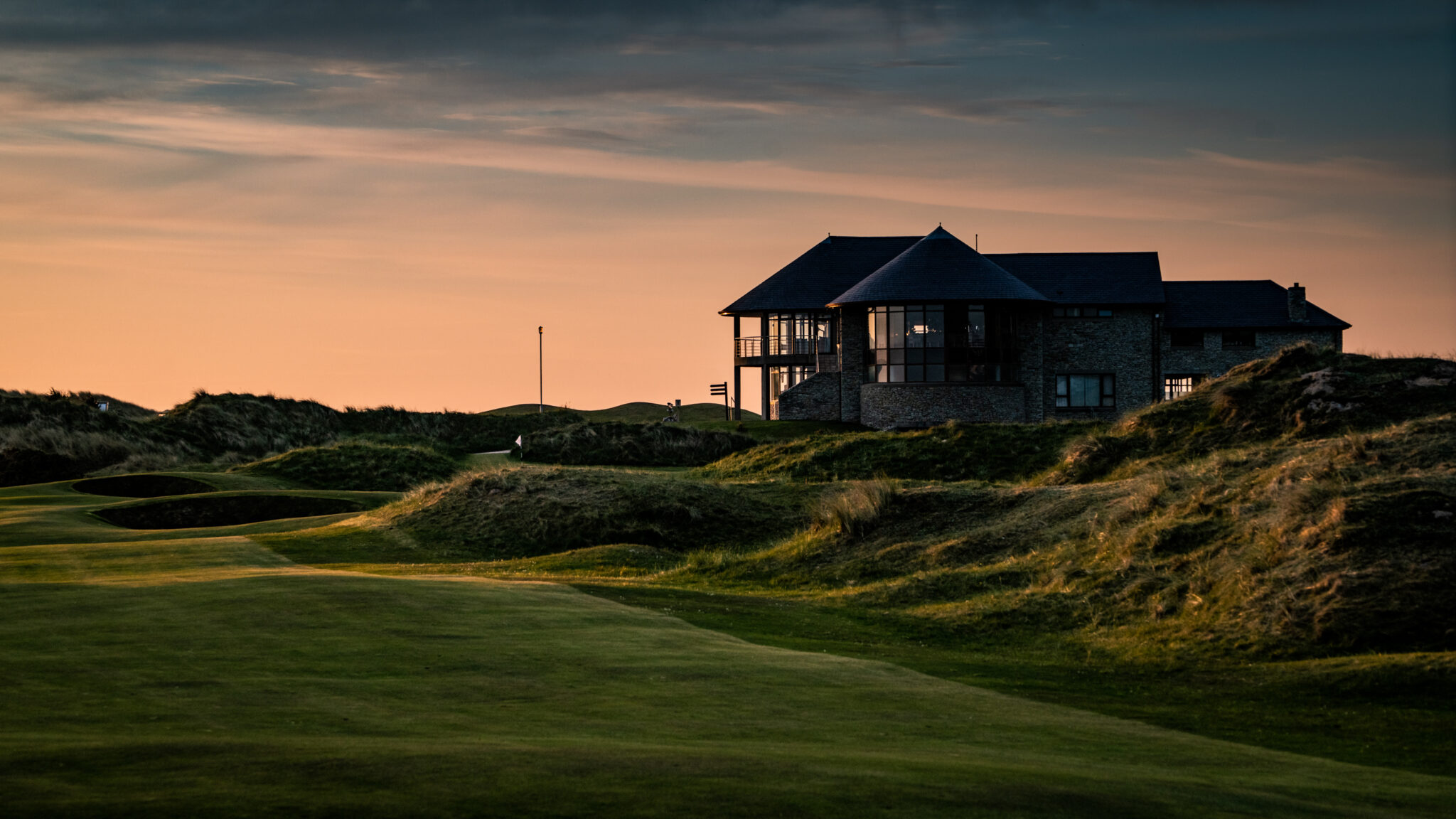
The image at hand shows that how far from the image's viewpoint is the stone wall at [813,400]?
5841cm

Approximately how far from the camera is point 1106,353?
59.6 m

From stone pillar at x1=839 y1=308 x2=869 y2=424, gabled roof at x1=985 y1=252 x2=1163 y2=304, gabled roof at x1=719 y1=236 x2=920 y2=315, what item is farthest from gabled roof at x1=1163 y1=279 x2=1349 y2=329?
stone pillar at x1=839 y1=308 x2=869 y2=424

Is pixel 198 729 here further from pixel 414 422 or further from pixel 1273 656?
pixel 414 422

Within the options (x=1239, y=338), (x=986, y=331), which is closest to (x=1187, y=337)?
(x=1239, y=338)

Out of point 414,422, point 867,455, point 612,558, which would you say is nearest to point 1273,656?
point 612,558

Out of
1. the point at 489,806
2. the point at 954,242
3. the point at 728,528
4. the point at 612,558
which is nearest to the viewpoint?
the point at 489,806

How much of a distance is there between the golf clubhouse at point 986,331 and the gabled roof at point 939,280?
7cm

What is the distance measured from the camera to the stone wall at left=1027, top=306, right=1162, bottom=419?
59.4m

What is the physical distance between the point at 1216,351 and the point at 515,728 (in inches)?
2224

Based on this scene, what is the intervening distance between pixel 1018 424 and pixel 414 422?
107 ft

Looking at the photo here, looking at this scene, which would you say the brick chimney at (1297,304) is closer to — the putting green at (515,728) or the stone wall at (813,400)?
the stone wall at (813,400)

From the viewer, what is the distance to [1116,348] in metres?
59.6

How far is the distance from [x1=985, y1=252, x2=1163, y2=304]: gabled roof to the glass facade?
24.0 feet

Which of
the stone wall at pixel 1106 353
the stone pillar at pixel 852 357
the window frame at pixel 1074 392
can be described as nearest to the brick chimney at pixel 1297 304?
the stone wall at pixel 1106 353
